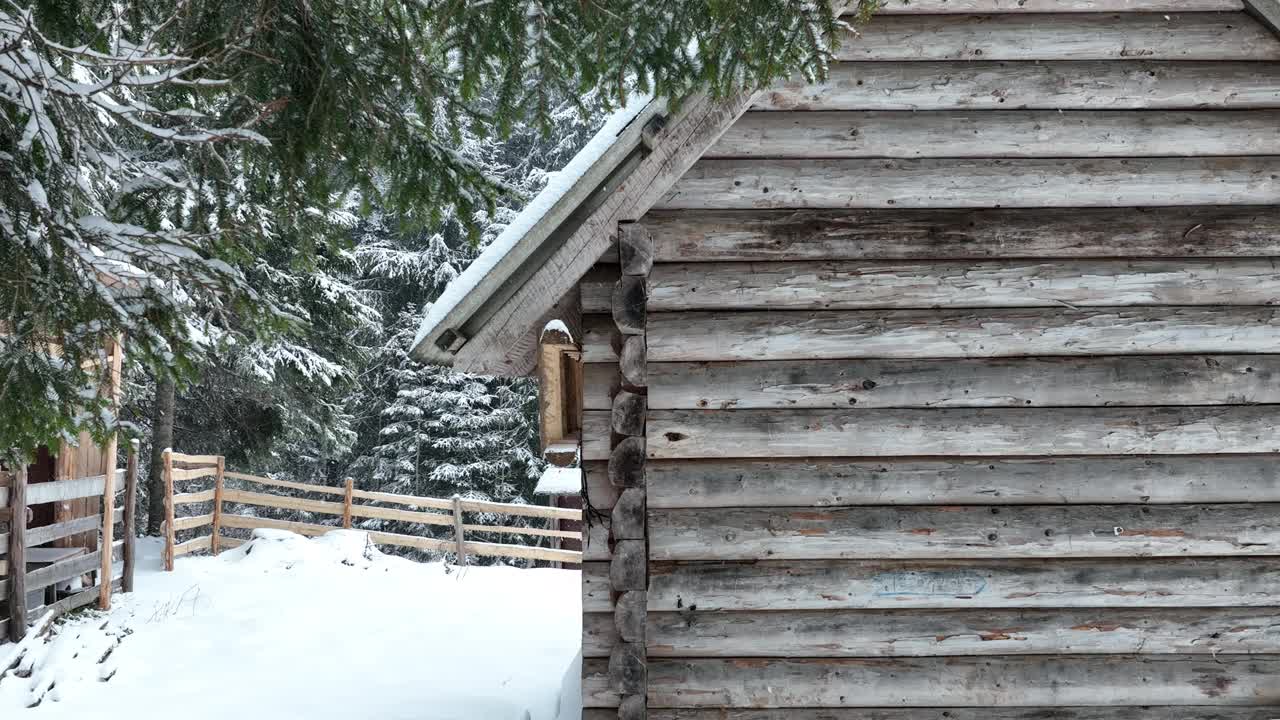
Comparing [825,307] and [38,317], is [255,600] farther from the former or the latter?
[825,307]

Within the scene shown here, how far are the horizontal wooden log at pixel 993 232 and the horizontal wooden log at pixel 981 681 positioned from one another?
196cm

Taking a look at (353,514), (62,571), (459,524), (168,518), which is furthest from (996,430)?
(353,514)

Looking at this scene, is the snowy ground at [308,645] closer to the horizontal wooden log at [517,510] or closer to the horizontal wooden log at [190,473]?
the horizontal wooden log at [190,473]

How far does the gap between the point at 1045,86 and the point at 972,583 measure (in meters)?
2.47

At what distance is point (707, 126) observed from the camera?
14.8 ft

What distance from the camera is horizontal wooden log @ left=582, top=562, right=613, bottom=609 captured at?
15.1 ft

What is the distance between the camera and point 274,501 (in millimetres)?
16312

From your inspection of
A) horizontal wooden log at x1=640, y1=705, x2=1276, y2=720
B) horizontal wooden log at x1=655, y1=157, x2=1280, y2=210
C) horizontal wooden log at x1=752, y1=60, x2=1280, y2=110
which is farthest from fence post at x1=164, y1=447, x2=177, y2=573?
horizontal wooden log at x1=752, y1=60, x2=1280, y2=110

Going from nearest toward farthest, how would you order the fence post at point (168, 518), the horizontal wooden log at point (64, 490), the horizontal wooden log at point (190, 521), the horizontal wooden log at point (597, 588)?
the horizontal wooden log at point (597, 588) → the horizontal wooden log at point (64, 490) → the fence post at point (168, 518) → the horizontal wooden log at point (190, 521)

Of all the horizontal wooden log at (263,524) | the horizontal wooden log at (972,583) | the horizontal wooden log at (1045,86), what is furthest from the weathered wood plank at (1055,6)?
the horizontal wooden log at (263,524)

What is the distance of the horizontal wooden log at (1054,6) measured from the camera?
4691 millimetres

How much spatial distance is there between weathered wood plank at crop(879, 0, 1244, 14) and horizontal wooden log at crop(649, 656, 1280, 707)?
10.4 feet

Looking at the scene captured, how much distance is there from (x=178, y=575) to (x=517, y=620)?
505 centimetres

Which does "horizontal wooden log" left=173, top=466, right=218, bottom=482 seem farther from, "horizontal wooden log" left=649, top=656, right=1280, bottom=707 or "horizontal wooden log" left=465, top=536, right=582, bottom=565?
"horizontal wooden log" left=649, top=656, right=1280, bottom=707
